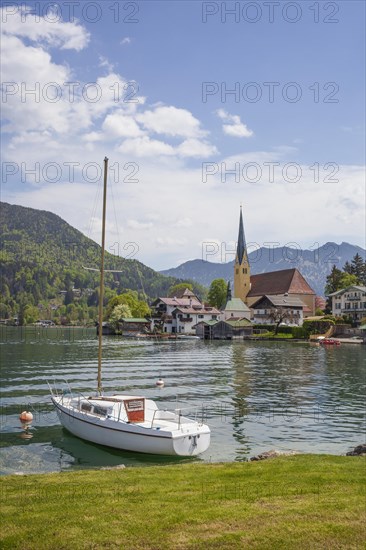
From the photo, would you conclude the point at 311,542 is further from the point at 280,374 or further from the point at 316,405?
the point at 280,374

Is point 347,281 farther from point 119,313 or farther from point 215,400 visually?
point 215,400

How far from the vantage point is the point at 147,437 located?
2525cm

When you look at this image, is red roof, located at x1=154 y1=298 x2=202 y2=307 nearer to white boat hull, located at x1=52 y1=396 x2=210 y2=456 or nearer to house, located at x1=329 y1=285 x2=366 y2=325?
house, located at x1=329 y1=285 x2=366 y2=325

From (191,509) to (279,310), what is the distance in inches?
5937

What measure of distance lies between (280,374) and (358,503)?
47.6 meters

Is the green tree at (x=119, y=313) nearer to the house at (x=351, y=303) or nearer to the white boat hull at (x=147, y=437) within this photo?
the house at (x=351, y=303)

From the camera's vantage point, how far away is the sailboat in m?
25.0

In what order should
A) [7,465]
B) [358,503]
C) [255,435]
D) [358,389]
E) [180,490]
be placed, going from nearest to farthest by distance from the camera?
[358,503] → [180,490] → [7,465] → [255,435] → [358,389]

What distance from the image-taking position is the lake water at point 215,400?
86.5 feet

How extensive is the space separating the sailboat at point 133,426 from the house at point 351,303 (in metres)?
127

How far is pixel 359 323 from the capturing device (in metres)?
144

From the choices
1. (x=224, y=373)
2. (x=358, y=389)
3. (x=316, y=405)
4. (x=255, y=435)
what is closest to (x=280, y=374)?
(x=224, y=373)

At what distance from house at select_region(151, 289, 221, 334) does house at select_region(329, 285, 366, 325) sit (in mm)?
36377

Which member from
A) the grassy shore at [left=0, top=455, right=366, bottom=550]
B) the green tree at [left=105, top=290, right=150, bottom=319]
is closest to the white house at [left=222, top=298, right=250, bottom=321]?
the green tree at [left=105, top=290, right=150, bottom=319]
